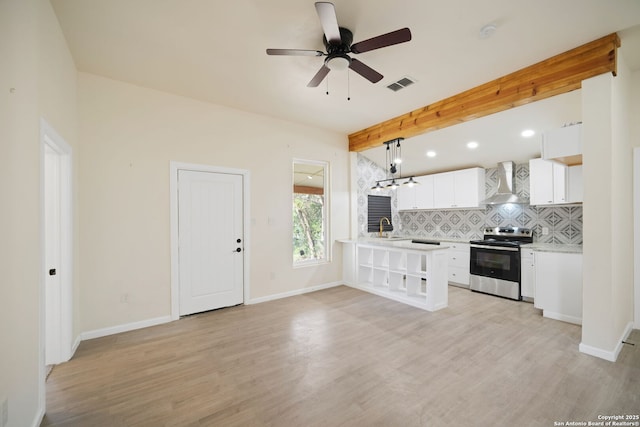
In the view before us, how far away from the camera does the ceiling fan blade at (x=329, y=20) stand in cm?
177

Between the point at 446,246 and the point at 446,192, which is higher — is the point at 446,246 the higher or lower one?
the lower one

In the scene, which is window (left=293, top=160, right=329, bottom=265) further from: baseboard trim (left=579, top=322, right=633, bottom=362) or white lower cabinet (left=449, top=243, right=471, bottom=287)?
baseboard trim (left=579, top=322, right=633, bottom=362)

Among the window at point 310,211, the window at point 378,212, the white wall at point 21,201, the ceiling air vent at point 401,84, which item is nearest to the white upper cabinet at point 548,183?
the ceiling air vent at point 401,84

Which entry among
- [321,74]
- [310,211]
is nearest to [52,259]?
[321,74]

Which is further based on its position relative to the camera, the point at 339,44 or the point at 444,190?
the point at 444,190

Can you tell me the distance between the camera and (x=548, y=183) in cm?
435

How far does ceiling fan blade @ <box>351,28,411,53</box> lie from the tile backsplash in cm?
404

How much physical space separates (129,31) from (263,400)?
11.3ft

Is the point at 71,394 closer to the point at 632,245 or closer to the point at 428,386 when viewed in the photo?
the point at 428,386

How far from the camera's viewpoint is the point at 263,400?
6.88 feet

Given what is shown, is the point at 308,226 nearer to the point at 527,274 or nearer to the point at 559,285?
the point at 527,274

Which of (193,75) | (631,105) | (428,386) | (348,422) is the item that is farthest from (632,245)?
(193,75)

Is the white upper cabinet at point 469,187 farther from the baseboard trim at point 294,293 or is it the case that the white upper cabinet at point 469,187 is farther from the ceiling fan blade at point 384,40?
the ceiling fan blade at point 384,40

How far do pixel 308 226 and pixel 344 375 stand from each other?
11.0 ft
